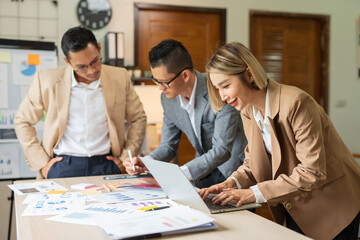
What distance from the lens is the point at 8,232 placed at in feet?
10.7

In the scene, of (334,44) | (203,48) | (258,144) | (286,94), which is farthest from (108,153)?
(334,44)

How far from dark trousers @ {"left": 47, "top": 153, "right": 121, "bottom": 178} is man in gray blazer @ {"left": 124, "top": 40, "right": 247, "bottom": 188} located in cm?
37

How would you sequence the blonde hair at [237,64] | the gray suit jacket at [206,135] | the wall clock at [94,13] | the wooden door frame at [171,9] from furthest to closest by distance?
the wooden door frame at [171,9]
the wall clock at [94,13]
the gray suit jacket at [206,135]
the blonde hair at [237,64]

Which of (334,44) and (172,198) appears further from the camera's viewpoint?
(334,44)

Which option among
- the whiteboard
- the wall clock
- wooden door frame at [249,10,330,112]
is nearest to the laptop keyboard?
the whiteboard

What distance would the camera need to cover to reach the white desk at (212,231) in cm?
117

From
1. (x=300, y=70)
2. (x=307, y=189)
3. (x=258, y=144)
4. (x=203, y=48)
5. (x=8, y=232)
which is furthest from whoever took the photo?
(x=300, y=70)

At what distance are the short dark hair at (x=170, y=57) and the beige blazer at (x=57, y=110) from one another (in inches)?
22.2

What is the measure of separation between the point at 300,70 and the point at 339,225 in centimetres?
383

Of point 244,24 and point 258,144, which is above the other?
point 244,24

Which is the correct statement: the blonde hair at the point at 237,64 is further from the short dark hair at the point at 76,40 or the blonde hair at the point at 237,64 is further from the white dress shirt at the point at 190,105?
the short dark hair at the point at 76,40

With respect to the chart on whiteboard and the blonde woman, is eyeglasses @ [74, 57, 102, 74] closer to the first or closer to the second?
the blonde woman

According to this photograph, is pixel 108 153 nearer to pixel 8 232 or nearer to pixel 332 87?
pixel 8 232

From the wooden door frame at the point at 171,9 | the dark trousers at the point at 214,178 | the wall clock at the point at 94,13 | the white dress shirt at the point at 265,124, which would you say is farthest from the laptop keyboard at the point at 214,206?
the wall clock at the point at 94,13
